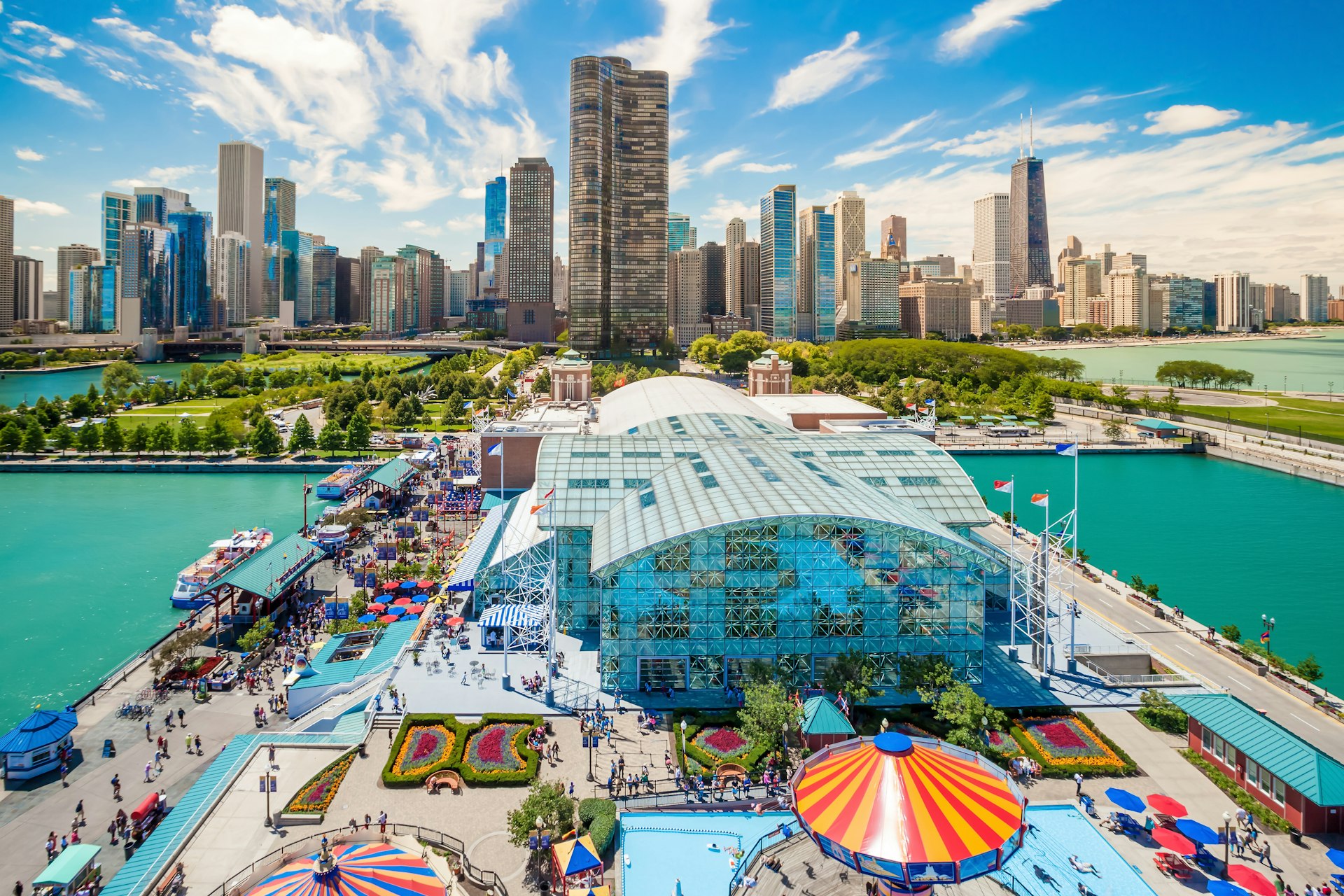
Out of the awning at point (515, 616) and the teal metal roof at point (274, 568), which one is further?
the teal metal roof at point (274, 568)

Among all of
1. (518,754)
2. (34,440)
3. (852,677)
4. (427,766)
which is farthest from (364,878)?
(34,440)

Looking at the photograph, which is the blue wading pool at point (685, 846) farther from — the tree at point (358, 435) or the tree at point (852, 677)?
the tree at point (358, 435)

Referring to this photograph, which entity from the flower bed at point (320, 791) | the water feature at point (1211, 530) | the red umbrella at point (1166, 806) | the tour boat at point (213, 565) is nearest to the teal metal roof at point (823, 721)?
the red umbrella at point (1166, 806)

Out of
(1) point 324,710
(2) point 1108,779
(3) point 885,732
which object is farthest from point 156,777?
(2) point 1108,779

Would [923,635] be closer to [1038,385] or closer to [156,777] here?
[156,777]

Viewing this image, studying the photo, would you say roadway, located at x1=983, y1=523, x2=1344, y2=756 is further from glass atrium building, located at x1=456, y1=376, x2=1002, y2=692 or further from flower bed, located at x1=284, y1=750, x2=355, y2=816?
flower bed, located at x1=284, y1=750, x2=355, y2=816

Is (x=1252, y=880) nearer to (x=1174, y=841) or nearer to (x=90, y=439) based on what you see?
(x=1174, y=841)
